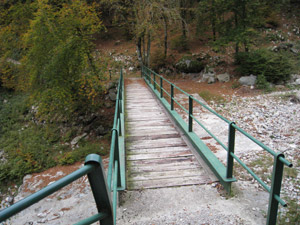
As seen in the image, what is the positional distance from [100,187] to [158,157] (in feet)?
10.8

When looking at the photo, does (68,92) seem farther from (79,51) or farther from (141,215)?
(141,215)

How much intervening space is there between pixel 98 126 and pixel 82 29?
5.88 metres

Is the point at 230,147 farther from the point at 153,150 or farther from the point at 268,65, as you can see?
the point at 268,65

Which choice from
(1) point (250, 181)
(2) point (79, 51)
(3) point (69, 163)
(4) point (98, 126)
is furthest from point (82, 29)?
(1) point (250, 181)

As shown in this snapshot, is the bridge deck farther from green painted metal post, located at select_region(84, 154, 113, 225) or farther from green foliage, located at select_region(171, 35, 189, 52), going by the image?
green foliage, located at select_region(171, 35, 189, 52)

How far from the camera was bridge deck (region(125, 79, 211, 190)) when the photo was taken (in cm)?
380

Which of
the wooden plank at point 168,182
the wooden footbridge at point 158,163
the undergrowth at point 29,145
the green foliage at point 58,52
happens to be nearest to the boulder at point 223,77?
the green foliage at point 58,52

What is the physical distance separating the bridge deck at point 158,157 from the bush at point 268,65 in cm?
865

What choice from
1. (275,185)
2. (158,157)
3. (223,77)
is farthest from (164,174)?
(223,77)

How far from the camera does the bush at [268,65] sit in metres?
12.5

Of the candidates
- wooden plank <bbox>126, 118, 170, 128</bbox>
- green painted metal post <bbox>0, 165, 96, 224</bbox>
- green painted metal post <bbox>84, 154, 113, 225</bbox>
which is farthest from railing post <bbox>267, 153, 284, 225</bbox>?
wooden plank <bbox>126, 118, 170, 128</bbox>

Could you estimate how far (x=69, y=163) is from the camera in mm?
10500

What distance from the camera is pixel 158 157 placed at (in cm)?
458

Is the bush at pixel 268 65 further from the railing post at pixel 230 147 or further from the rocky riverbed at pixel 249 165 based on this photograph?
the railing post at pixel 230 147
